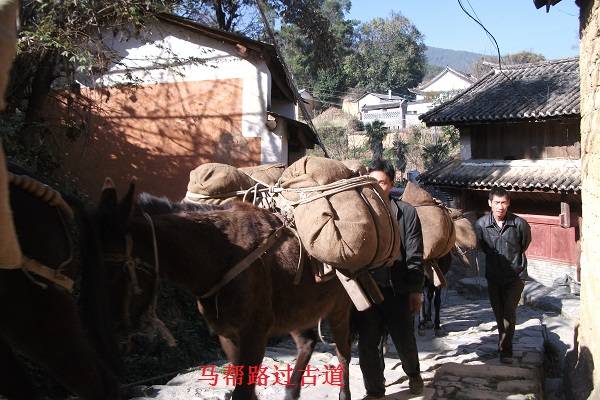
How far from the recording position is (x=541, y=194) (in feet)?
54.2

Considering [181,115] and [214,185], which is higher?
[181,115]

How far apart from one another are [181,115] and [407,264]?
705 centimetres

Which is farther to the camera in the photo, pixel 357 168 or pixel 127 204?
pixel 357 168

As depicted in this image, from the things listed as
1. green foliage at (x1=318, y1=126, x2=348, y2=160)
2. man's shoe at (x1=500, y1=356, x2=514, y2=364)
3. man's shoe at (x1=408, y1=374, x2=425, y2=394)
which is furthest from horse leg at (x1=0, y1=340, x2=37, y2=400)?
green foliage at (x1=318, y1=126, x2=348, y2=160)

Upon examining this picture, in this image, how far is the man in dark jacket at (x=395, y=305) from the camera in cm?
459

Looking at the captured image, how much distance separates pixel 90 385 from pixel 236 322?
3.89 feet

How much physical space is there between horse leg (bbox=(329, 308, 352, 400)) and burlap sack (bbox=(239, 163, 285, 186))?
4.03ft

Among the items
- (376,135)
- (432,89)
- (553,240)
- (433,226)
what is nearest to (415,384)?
(433,226)

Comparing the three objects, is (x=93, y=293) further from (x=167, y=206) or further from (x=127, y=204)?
(x=167, y=206)

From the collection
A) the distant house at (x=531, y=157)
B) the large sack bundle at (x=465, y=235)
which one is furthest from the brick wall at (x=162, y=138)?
the distant house at (x=531, y=157)

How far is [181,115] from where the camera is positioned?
34.7 ft

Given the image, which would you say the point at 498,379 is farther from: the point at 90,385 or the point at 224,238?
the point at 90,385

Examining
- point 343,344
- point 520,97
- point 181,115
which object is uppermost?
point 520,97

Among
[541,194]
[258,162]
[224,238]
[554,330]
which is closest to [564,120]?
[541,194]
